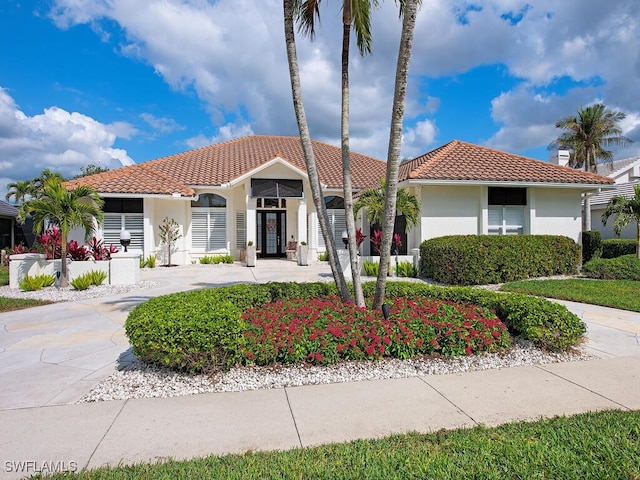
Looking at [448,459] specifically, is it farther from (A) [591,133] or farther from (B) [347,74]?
(A) [591,133]

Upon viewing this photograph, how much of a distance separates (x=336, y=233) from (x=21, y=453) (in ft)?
58.7

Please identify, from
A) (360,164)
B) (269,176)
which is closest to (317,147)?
(360,164)

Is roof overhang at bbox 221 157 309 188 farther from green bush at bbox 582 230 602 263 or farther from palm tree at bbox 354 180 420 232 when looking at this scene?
green bush at bbox 582 230 602 263

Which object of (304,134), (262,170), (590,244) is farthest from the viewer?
(590,244)

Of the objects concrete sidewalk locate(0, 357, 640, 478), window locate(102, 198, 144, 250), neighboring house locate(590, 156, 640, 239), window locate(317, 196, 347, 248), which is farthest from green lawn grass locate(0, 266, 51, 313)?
neighboring house locate(590, 156, 640, 239)

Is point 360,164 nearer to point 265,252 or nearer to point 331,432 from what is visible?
point 265,252

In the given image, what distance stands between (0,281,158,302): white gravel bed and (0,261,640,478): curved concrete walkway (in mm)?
4893

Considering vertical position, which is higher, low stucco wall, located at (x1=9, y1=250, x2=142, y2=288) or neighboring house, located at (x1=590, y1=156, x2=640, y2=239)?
neighboring house, located at (x1=590, y1=156, x2=640, y2=239)

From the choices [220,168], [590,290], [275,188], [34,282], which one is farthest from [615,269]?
[34,282]

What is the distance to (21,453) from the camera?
321 cm

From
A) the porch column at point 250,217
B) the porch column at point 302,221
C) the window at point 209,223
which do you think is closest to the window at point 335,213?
the porch column at point 302,221

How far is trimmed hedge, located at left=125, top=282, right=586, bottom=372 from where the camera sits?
186 inches

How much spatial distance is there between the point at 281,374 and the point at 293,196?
15.1 meters

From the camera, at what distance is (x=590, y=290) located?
1068 cm
